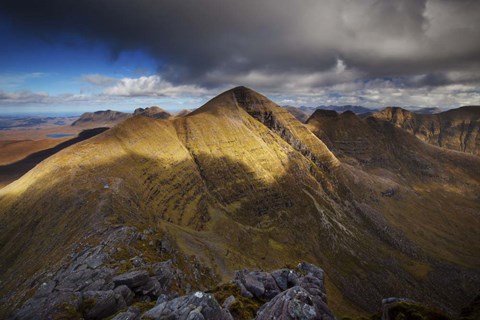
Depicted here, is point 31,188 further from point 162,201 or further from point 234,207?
point 234,207

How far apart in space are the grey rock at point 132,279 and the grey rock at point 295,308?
64.2ft

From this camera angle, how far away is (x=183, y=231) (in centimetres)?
12900

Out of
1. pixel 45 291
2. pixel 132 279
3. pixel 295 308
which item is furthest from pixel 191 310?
pixel 45 291

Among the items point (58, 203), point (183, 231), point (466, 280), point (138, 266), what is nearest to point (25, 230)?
point (58, 203)

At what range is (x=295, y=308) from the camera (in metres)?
31.1

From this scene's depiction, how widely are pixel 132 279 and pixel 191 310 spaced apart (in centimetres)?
1500

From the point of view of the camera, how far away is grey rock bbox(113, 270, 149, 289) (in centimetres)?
4094

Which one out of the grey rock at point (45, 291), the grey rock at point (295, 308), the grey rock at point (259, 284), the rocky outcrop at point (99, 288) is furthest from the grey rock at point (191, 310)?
the grey rock at point (45, 291)

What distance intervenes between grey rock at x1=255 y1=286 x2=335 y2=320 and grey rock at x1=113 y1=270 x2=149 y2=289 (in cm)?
1957

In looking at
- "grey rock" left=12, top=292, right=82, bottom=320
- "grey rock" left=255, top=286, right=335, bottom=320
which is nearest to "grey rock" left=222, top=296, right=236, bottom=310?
"grey rock" left=255, top=286, right=335, bottom=320

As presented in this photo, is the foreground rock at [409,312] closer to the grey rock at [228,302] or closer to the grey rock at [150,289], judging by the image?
the grey rock at [228,302]

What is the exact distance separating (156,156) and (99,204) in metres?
72.0

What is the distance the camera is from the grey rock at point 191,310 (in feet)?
100

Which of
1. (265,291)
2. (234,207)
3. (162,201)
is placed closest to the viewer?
(265,291)
